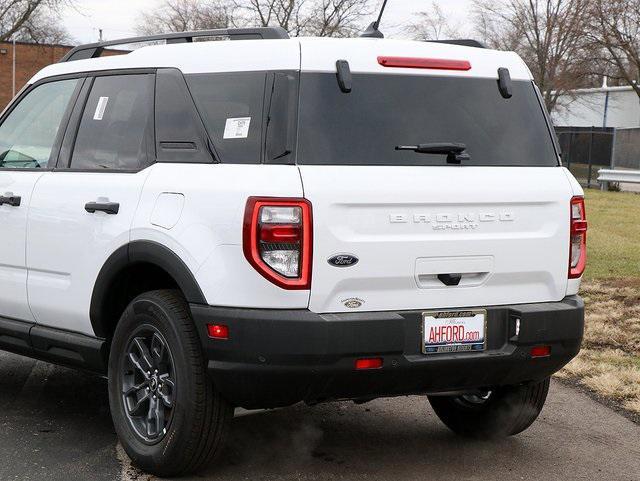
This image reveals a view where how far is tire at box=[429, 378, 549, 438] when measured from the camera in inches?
210

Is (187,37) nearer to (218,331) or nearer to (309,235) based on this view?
(309,235)

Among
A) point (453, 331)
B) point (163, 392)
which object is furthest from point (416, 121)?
point (163, 392)

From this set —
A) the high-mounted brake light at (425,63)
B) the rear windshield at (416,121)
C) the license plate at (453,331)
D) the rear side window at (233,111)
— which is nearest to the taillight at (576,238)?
the rear windshield at (416,121)

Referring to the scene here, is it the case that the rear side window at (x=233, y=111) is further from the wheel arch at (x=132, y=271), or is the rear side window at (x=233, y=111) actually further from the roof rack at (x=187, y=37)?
the wheel arch at (x=132, y=271)

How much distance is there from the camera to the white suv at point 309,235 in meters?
4.26

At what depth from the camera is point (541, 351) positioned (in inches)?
185

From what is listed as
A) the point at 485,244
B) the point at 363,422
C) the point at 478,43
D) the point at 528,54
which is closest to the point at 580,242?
the point at 485,244

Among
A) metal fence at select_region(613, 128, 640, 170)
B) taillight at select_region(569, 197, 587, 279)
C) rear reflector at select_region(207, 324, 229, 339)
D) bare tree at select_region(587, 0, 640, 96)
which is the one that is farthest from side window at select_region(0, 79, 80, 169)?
bare tree at select_region(587, 0, 640, 96)

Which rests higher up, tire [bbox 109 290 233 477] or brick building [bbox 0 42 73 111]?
brick building [bbox 0 42 73 111]

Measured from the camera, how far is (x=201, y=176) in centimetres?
450

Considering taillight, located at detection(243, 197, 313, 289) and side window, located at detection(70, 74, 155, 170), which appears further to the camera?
side window, located at detection(70, 74, 155, 170)

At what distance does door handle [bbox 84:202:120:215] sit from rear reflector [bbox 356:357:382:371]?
4.59ft

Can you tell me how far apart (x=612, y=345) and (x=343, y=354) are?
4382 millimetres

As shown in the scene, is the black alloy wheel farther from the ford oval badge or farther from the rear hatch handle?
the rear hatch handle
